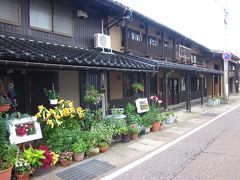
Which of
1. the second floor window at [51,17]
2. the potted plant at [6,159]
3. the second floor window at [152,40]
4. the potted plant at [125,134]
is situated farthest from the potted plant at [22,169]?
the second floor window at [152,40]

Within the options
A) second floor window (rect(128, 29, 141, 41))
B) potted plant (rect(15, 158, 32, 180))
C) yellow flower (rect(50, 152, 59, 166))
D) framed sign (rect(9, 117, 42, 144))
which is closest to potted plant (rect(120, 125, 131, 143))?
yellow flower (rect(50, 152, 59, 166))

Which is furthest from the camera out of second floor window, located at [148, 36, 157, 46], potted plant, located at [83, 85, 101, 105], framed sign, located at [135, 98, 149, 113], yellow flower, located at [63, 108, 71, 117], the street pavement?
second floor window, located at [148, 36, 157, 46]

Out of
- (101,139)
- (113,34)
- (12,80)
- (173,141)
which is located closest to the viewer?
(101,139)

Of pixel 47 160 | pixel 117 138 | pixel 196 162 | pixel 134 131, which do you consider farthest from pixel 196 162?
pixel 47 160

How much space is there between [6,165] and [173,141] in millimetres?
5767

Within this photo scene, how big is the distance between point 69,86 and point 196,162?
5973 mm

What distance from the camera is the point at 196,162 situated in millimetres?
6613

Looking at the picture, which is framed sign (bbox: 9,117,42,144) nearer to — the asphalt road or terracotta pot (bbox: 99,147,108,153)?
terracotta pot (bbox: 99,147,108,153)

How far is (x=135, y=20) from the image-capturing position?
15602mm

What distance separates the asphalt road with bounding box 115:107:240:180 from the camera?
573cm

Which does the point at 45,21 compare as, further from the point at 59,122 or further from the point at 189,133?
the point at 189,133

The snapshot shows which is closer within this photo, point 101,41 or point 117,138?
point 117,138

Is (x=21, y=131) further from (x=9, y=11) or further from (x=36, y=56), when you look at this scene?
(x=9, y=11)

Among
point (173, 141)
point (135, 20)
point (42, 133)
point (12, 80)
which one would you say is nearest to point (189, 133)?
point (173, 141)
